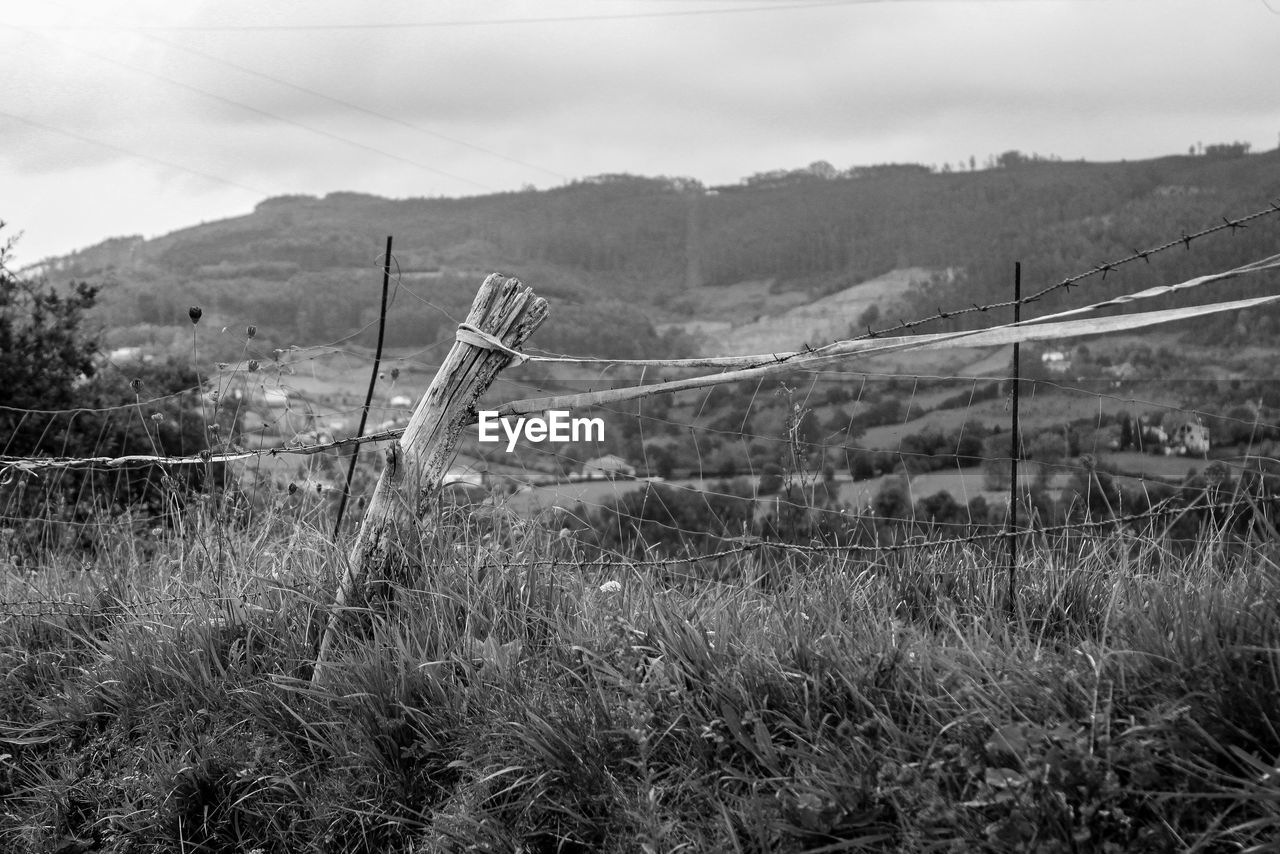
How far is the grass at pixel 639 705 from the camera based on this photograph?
2.34 m

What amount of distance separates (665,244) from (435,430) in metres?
97.4

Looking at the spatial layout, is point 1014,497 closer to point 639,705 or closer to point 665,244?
point 639,705

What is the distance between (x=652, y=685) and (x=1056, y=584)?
1.65m

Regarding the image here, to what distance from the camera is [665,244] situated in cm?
9988

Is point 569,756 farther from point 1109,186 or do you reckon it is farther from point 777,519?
point 1109,186

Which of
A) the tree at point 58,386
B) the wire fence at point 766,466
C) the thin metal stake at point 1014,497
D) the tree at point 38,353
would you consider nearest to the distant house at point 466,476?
the wire fence at point 766,466

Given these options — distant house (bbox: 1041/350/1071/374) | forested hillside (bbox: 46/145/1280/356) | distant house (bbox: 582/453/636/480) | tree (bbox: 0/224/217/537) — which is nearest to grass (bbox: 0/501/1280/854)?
distant house (bbox: 582/453/636/480)

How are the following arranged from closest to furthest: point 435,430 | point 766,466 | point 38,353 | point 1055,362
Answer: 1. point 435,430
2. point 766,466
3. point 38,353
4. point 1055,362

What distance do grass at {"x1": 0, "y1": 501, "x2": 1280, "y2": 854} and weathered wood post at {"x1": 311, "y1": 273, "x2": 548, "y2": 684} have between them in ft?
0.42

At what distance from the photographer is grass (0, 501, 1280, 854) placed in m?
2.34

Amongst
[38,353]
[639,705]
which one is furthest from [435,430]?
[38,353]

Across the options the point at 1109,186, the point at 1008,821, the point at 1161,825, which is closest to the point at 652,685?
the point at 1008,821

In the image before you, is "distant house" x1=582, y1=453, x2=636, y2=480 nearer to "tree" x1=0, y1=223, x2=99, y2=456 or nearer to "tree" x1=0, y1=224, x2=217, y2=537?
"tree" x1=0, y1=224, x2=217, y2=537

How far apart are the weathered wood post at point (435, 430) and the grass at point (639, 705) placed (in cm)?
13
